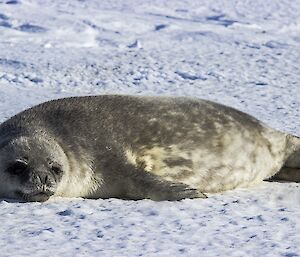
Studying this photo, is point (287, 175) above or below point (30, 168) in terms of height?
below

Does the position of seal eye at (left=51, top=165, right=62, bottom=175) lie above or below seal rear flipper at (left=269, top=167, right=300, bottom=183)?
above

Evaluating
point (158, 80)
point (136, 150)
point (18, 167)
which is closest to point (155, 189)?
point (136, 150)

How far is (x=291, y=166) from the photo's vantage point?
3850 mm

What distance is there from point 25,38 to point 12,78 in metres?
1.84

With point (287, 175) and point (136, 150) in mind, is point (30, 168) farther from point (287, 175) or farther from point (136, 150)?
point (287, 175)

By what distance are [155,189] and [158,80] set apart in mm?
3495

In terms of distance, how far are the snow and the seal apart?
112 millimetres

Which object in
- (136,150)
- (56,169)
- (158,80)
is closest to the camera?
(56,169)

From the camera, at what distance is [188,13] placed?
34.1ft

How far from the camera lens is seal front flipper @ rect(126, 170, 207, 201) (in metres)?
3.08

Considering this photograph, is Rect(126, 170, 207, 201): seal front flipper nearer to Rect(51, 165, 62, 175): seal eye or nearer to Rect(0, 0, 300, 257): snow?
Rect(0, 0, 300, 257): snow

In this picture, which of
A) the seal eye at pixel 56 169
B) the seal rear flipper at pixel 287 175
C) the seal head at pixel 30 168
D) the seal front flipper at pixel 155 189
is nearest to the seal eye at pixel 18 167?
the seal head at pixel 30 168

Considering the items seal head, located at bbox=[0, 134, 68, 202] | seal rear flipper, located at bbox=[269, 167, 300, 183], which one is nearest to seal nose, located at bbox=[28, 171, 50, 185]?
seal head, located at bbox=[0, 134, 68, 202]

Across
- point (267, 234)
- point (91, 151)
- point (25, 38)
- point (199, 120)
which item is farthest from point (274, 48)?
point (267, 234)
